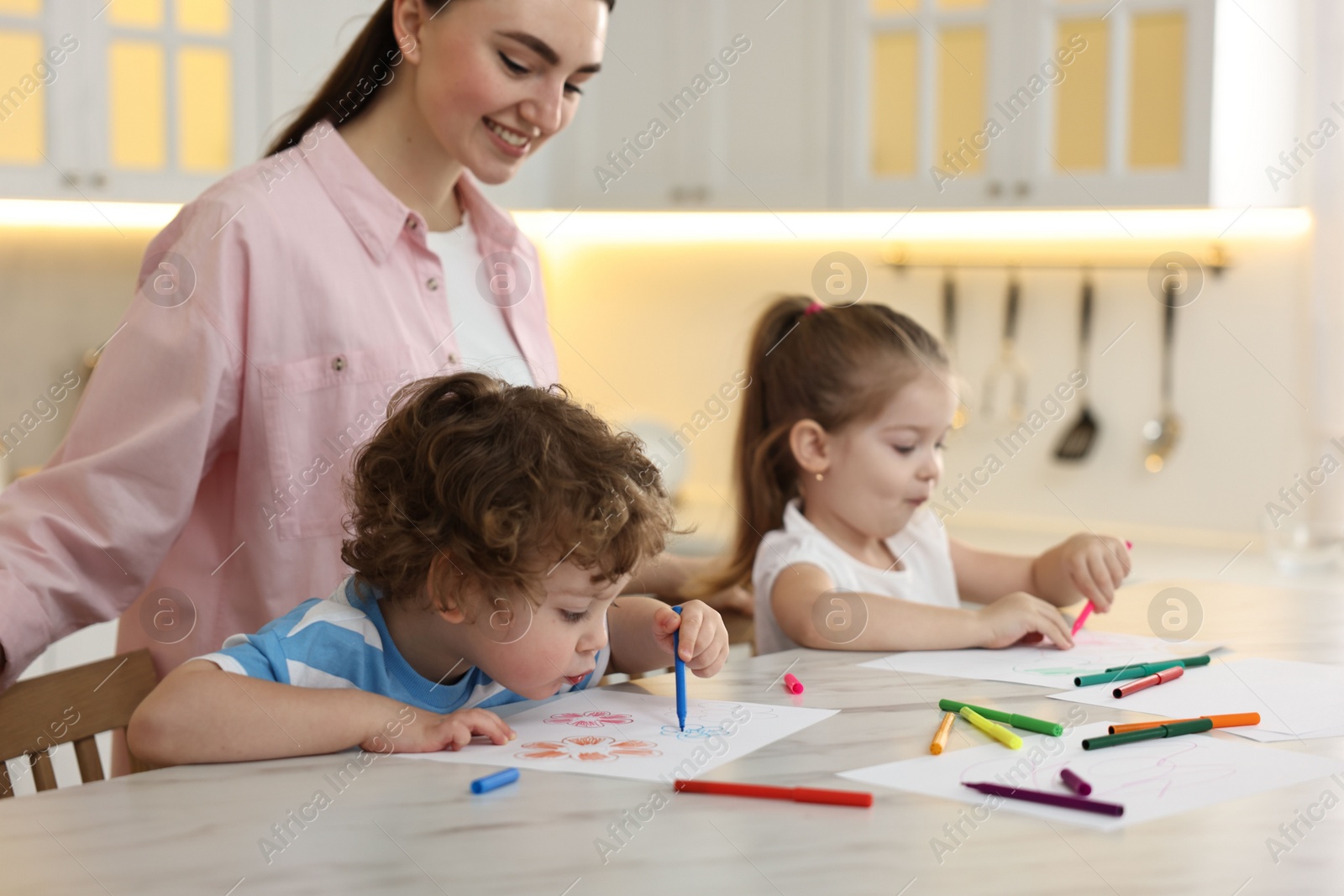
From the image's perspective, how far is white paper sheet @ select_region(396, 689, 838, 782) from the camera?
873 mm

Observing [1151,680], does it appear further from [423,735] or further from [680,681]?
[423,735]

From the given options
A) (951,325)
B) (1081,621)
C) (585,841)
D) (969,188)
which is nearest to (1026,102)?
(969,188)

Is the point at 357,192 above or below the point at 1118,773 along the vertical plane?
above

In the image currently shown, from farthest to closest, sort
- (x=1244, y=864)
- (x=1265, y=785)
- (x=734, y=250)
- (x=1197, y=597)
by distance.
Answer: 1. (x=734, y=250)
2. (x=1197, y=597)
3. (x=1265, y=785)
4. (x=1244, y=864)

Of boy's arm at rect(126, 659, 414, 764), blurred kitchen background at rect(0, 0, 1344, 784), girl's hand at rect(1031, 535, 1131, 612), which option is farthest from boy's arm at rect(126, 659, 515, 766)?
blurred kitchen background at rect(0, 0, 1344, 784)

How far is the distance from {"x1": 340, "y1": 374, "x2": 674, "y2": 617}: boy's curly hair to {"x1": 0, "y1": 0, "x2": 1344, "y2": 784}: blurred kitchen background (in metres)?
1.48

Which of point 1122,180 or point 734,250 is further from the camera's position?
point 734,250

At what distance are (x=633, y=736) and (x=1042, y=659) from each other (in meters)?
0.46

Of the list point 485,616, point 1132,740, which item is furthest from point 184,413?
point 1132,740

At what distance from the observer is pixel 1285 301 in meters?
2.54

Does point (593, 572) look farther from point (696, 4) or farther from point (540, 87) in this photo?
point (696, 4)

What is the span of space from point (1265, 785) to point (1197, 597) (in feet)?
2.60

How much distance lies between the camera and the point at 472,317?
1463 mm

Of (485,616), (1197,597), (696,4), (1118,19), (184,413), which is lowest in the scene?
(1197,597)
